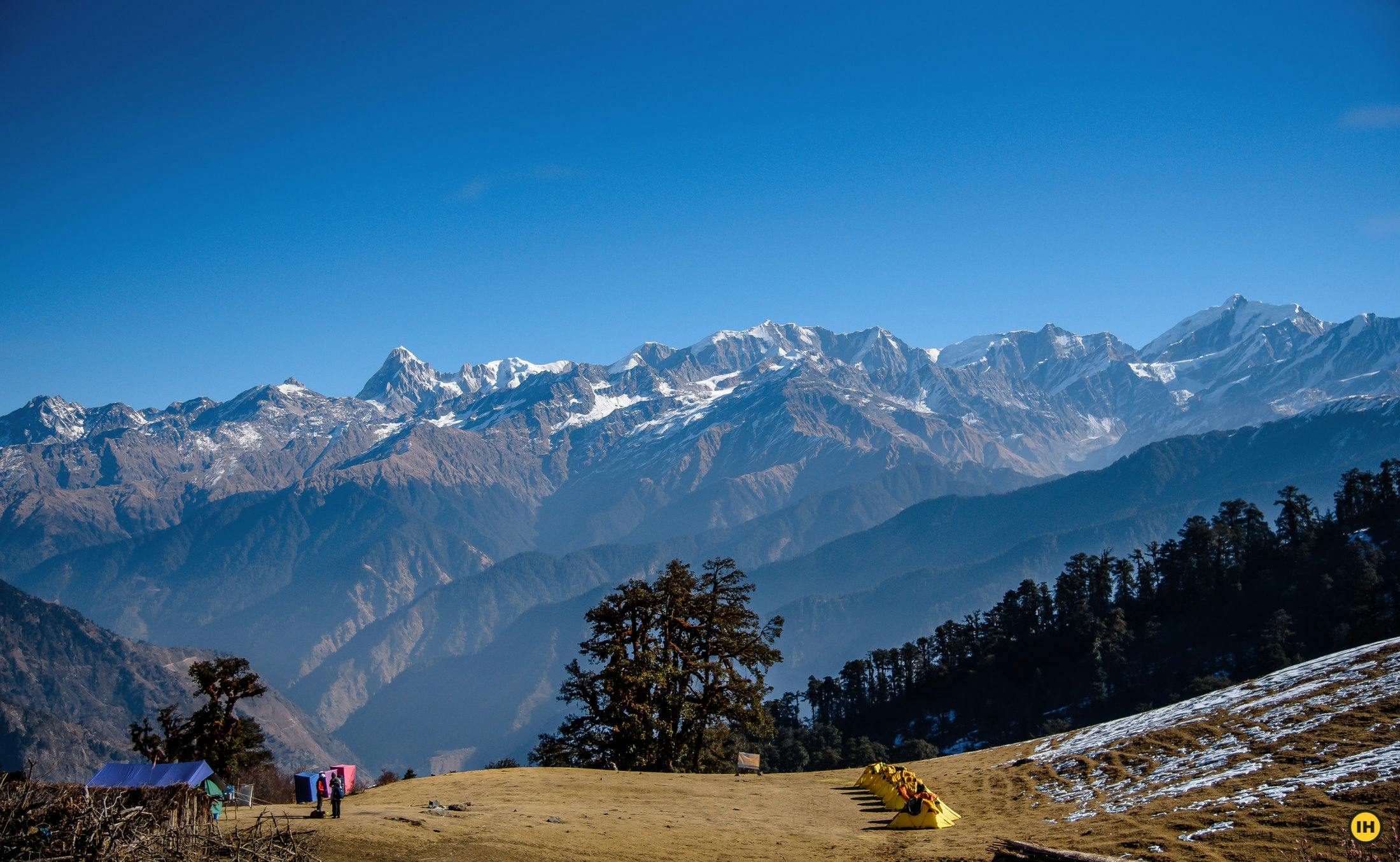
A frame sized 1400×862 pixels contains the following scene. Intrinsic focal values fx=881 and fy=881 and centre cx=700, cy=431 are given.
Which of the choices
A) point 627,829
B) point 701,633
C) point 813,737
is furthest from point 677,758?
point 813,737

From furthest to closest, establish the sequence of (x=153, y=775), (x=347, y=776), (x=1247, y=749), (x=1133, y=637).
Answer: (x=1133, y=637) → (x=347, y=776) → (x=1247, y=749) → (x=153, y=775)

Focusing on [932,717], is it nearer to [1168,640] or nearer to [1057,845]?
[1168,640]

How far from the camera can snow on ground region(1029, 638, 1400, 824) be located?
109ft

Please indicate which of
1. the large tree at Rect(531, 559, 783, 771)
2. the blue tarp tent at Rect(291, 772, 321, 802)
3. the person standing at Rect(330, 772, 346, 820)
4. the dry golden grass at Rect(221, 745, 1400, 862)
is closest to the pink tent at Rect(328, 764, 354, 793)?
the dry golden grass at Rect(221, 745, 1400, 862)

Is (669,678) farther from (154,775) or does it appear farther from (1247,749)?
(154,775)

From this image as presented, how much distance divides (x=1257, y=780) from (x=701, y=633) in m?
37.2

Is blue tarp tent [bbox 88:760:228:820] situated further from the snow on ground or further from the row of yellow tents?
the snow on ground

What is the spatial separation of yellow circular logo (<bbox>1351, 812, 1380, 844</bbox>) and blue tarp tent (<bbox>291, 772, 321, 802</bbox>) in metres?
39.8

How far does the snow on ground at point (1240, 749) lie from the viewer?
109ft

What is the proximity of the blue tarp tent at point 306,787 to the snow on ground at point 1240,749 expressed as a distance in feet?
110

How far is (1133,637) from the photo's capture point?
152625 millimetres

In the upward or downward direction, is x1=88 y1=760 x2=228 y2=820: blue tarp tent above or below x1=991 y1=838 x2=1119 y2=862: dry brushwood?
above

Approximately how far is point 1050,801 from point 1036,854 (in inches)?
519

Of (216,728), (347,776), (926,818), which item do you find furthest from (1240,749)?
(216,728)
